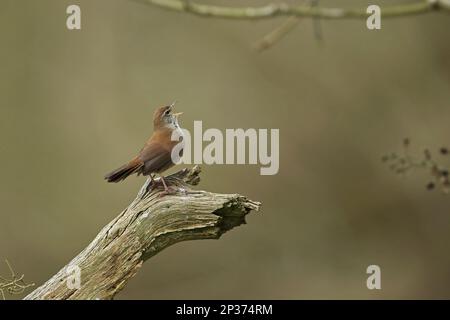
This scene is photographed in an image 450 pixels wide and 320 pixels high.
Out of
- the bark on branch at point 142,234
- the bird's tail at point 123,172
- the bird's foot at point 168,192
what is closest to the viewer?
the bark on branch at point 142,234

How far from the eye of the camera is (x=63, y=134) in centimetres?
648

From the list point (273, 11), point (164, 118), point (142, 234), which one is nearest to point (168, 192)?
point (142, 234)

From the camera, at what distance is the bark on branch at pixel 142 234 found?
3.01 metres

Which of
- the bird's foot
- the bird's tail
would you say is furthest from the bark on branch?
the bird's tail

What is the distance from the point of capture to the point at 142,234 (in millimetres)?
3078

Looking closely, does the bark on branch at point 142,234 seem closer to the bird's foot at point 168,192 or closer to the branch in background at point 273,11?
the bird's foot at point 168,192

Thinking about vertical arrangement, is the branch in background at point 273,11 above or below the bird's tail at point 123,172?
above

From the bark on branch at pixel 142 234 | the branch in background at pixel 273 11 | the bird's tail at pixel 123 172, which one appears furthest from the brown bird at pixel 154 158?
the branch in background at pixel 273 11

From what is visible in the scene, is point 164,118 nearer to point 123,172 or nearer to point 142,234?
point 123,172

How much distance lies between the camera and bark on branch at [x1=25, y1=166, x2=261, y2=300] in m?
3.01

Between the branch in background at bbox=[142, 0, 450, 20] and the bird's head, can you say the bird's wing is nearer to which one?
the bird's head

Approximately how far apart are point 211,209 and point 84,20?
12.0ft

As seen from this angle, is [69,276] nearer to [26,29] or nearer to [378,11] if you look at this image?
[378,11]

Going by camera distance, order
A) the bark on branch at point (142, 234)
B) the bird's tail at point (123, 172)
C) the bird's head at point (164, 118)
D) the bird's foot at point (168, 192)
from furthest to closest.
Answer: the bird's head at point (164, 118) → the bird's tail at point (123, 172) → the bird's foot at point (168, 192) → the bark on branch at point (142, 234)
